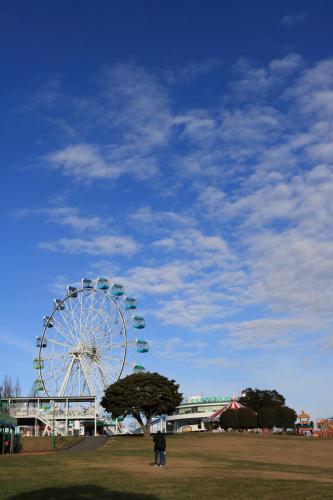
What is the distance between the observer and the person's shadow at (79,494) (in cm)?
1641

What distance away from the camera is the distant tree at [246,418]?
100 m

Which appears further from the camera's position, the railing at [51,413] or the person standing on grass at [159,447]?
the railing at [51,413]

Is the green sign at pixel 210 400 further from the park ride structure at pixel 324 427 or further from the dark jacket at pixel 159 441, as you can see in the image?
the dark jacket at pixel 159 441

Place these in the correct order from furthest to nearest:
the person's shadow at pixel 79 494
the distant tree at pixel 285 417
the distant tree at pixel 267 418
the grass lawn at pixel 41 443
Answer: the distant tree at pixel 285 417 → the distant tree at pixel 267 418 → the grass lawn at pixel 41 443 → the person's shadow at pixel 79 494

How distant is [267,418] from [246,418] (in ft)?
17.4

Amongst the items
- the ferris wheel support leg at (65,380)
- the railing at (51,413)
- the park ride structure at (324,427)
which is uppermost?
the ferris wheel support leg at (65,380)

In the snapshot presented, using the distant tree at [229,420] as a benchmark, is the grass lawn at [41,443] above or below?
below

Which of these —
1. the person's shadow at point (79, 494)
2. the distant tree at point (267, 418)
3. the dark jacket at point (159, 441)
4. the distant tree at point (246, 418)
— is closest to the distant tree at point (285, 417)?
the distant tree at point (267, 418)

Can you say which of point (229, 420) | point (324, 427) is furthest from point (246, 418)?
point (324, 427)

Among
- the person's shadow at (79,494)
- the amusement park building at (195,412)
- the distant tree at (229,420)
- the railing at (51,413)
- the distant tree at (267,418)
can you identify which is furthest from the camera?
the amusement park building at (195,412)

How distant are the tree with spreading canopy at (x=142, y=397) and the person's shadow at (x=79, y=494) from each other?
58.1 meters

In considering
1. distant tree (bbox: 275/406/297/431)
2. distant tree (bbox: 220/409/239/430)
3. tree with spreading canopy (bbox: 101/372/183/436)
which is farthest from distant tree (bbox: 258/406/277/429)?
tree with spreading canopy (bbox: 101/372/183/436)

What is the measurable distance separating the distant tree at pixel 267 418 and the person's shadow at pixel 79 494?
293ft

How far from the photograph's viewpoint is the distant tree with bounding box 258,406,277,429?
103000mm
